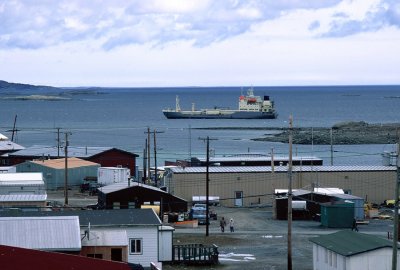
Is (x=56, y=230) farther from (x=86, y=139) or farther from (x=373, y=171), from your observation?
(x=86, y=139)

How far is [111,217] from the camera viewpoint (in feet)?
96.4

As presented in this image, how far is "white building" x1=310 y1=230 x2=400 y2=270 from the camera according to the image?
25141 millimetres

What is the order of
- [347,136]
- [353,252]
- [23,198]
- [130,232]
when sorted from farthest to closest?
[347,136] < [23,198] < [130,232] < [353,252]

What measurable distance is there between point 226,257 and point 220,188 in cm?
Answer: 1657

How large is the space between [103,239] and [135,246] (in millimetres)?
4016

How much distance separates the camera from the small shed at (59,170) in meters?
54.1

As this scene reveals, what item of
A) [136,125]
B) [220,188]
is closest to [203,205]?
[220,188]

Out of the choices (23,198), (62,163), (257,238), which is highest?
(62,163)

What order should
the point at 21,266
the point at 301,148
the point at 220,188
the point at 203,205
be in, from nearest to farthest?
the point at 21,266
the point at 203,205
the point at 220,188
the point at 301,148

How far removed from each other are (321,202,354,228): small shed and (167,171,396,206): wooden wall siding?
7643mm

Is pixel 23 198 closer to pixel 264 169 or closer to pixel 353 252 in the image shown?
pixel 353 252

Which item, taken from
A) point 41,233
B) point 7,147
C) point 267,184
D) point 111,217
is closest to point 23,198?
point 111,217

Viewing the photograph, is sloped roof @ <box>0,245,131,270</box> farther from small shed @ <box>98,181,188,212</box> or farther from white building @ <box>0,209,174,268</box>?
small shed @ <box>98,181,188,212</box>

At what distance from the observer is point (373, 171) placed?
49.0 metres
